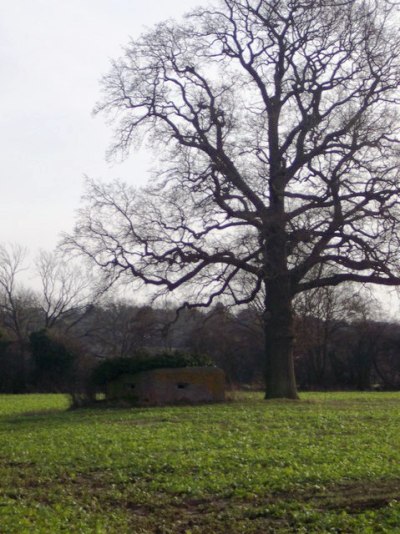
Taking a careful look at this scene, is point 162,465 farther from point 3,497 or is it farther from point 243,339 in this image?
point 243,339

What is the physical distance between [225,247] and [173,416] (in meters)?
7.50

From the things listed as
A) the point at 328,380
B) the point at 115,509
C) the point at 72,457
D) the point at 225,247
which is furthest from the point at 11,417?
the point at 328,380

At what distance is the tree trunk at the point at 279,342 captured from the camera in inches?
1183

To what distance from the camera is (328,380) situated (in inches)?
2296

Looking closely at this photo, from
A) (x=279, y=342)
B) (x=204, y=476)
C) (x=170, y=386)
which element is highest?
(x=279, y=342)

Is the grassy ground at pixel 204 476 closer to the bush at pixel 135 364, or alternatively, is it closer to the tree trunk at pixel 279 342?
the bush at pixel 135 364

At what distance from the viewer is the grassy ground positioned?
10.6 metres

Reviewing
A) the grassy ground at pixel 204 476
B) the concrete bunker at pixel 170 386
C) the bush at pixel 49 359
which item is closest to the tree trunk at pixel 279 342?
the concrete bunker at pixel 170 386

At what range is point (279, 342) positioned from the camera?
30.4m

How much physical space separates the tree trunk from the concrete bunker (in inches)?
93.9

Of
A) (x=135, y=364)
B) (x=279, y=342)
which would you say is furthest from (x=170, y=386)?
(x=279, y=342)

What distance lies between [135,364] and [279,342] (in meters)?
5.39

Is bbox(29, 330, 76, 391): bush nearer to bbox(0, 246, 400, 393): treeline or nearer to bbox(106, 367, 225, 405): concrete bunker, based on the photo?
bbox(0, 246, 400, 393): treeline

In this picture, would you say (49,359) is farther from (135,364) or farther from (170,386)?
(170,386)
